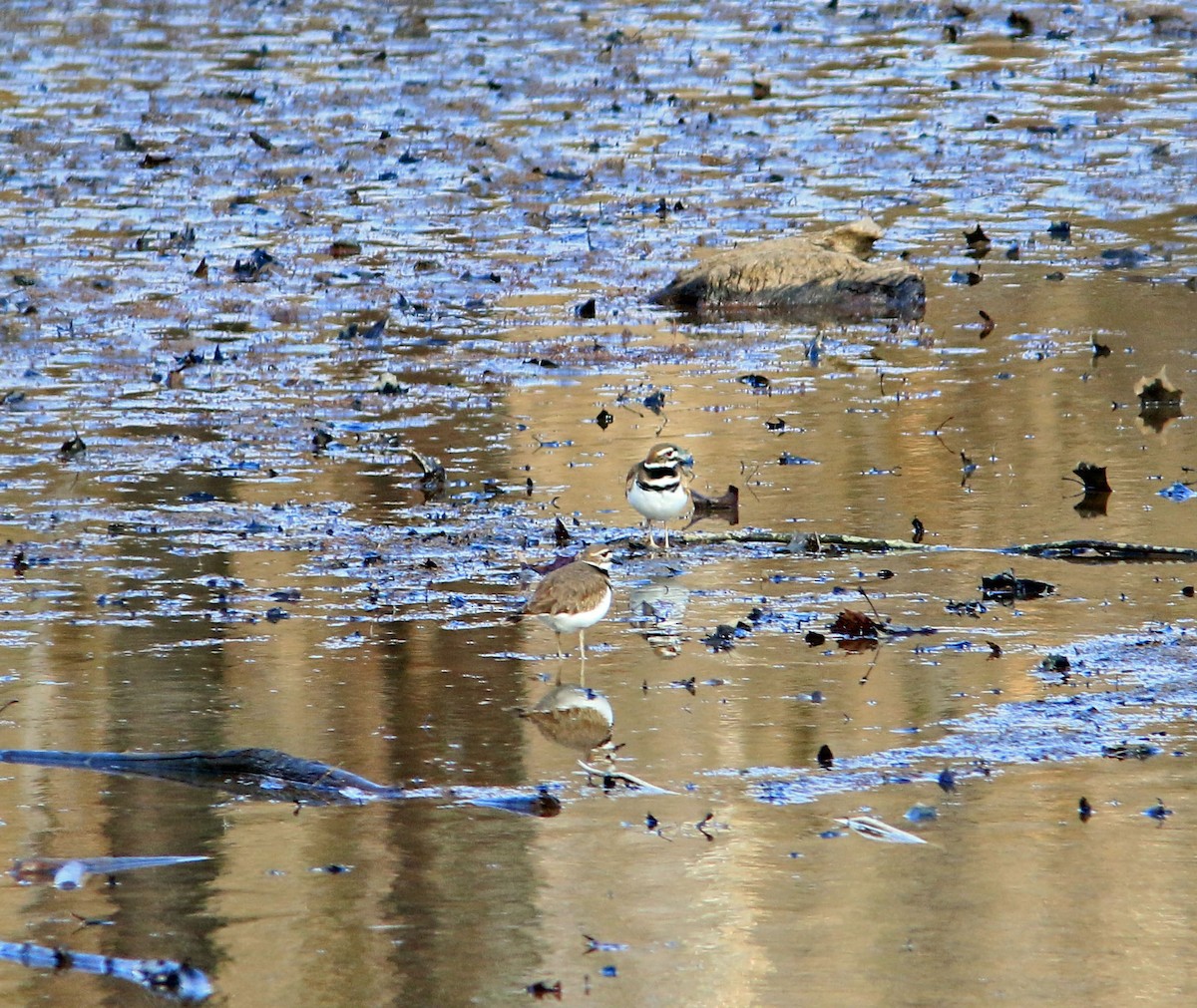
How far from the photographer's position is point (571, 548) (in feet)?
33.7

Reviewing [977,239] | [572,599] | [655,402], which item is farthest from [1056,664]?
[977,239]

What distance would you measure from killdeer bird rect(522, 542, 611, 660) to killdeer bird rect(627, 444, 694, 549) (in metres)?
1.54

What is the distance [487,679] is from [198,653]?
4.23 feet

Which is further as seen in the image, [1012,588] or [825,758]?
[1012,588]

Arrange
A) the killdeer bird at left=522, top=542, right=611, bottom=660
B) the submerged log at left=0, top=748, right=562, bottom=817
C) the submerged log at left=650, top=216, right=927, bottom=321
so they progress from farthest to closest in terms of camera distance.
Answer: the submerged log at left=650, top=216, right=927, bottom=321 → the killdeer bird at left=522, top=542, right=611, bottom=660 → the submerged log at left=0, top=748, right=562, bottom=817

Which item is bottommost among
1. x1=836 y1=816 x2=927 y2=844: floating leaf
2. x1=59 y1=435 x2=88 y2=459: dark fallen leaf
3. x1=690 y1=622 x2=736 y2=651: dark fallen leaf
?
x1=836 y1=816 x2=927 y2=844: floating leaf

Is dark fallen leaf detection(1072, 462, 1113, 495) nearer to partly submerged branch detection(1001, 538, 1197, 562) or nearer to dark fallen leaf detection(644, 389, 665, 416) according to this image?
partly submerged branch detection(1001, 538, 1197, 562)

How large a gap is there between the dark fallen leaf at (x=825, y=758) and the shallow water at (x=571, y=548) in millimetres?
60

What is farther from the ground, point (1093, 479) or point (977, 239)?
point (977, 239)

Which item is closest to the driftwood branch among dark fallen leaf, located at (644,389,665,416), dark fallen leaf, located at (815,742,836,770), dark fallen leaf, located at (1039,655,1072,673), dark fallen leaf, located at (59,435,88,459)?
dark fallen leaf, located at (1039,655,1072,673)

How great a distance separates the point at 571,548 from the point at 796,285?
6.78 metres

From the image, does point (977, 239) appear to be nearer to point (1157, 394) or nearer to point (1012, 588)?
point (1157, 394)

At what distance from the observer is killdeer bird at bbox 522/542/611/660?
27.8 feet

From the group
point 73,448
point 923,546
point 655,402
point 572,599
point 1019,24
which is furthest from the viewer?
point 1019,24
